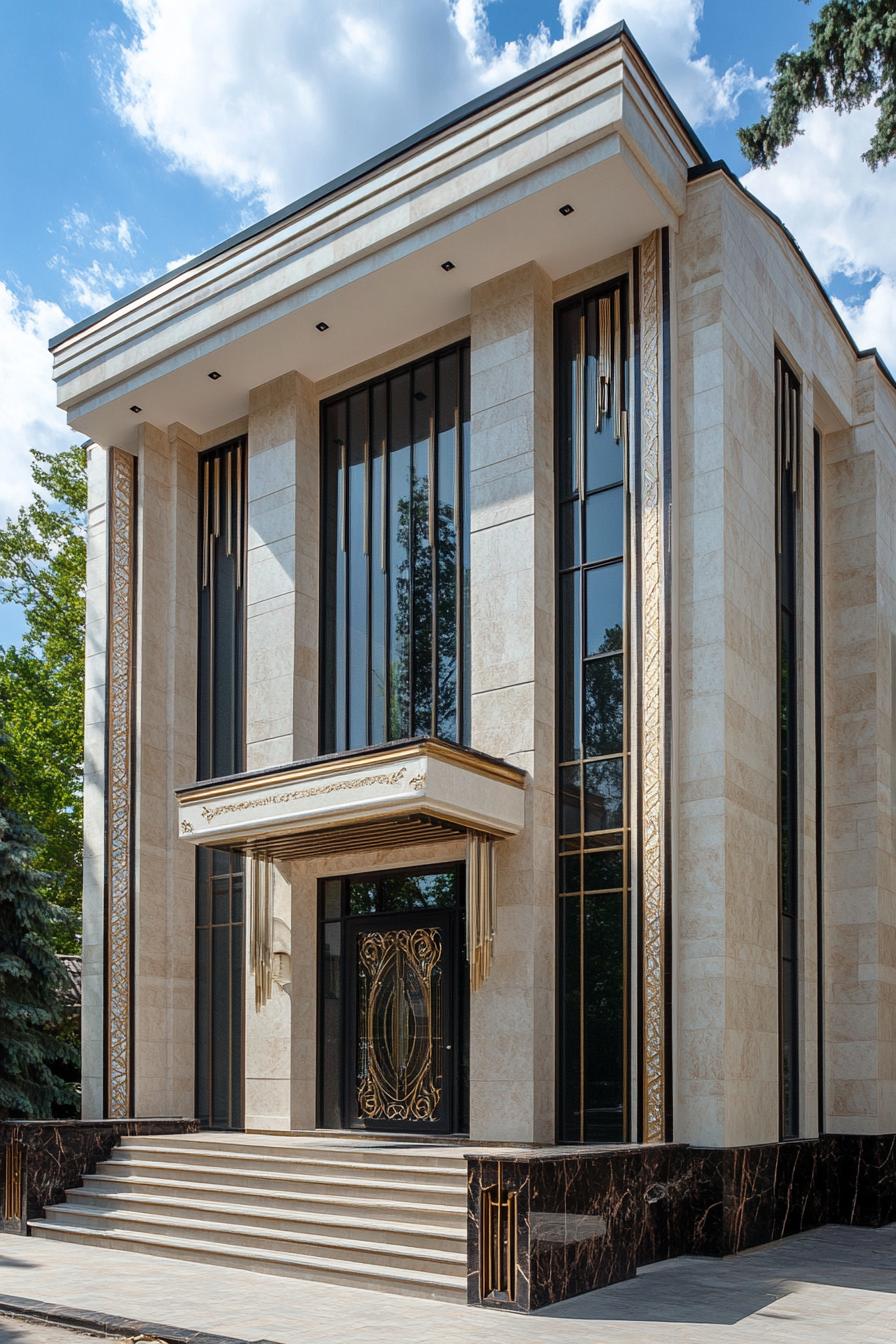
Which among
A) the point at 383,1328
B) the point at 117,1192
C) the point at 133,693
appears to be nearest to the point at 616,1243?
the point at 383,1328

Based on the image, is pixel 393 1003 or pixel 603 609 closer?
pixel 603 609

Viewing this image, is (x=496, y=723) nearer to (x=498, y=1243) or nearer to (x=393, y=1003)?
(x=393, y=1003)

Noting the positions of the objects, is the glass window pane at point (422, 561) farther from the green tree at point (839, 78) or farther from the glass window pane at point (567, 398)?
the green tree at point (839, 78)

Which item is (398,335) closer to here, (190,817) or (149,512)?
(149,512)

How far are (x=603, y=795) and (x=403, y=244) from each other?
19.2 ft

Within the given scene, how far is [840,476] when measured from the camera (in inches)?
664

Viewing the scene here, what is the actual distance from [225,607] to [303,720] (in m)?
2.46

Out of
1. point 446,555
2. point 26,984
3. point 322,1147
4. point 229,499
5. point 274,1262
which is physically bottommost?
point 274,1262

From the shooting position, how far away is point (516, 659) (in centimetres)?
1332

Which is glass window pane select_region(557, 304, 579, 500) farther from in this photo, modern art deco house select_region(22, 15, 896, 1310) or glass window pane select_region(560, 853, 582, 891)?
glass window pane select_region(560, 853, 582, 891)

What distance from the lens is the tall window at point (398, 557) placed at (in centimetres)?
1455

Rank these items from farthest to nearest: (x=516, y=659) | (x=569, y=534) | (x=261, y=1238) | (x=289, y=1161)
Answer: (x=569, y=534), (x=516, y=659), (x=289, y=1161), (x=261, y=1238)

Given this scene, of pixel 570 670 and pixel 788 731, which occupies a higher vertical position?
pixel 570 670

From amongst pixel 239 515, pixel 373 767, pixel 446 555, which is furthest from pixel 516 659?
pixel 239 515
